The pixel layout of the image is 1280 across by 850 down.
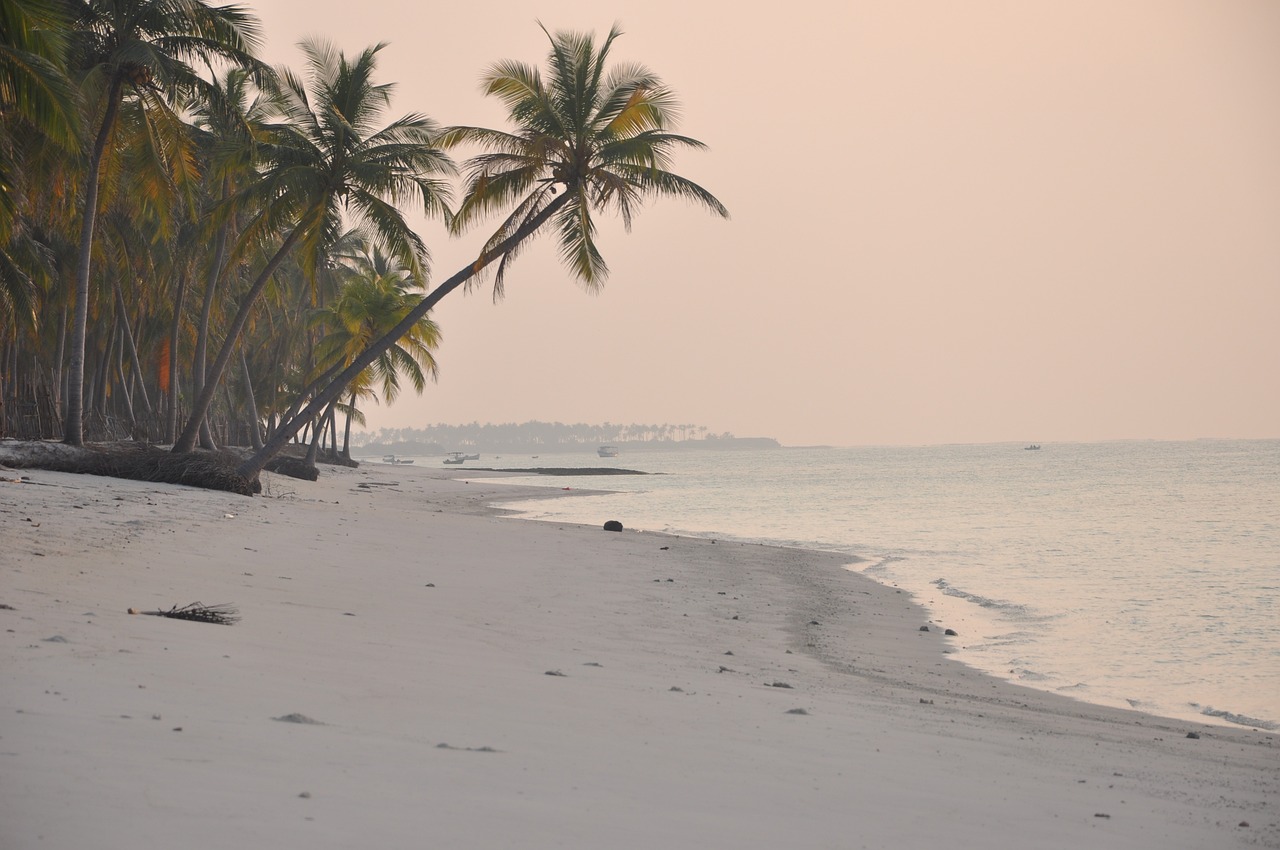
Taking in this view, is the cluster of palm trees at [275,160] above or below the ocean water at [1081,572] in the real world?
above

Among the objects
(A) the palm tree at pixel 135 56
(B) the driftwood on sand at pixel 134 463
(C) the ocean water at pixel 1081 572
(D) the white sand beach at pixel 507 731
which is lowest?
(C) the ocean water at pixel 1081 572

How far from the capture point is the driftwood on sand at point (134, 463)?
54.8ft

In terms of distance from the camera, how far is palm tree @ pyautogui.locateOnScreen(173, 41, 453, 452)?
19797mm

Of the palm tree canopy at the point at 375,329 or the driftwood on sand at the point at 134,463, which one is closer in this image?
the driftwood on sand at the point at 134,463

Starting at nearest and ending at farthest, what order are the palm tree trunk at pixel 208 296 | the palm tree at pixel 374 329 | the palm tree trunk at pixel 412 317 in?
1. the palm tree trunk at pixel 412 317
2. the palm tree trunk at pixel 208 296
3. the palm tree at pixel 374 329

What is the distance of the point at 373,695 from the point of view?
531cm

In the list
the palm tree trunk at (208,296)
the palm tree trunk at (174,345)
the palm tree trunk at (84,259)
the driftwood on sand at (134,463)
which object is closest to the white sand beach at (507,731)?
the driftwood on sand at (134,463)

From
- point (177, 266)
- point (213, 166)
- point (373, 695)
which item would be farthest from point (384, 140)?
point (373, 695)

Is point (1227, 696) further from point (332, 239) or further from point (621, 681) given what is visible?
point (332, 239)

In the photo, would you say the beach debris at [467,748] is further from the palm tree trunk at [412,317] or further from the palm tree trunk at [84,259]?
the palm tree trunk at [84,259]

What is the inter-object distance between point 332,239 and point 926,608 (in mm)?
14311

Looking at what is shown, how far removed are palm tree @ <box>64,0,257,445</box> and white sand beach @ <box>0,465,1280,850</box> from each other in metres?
8.80

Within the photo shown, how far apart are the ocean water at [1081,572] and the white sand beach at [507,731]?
1.33m

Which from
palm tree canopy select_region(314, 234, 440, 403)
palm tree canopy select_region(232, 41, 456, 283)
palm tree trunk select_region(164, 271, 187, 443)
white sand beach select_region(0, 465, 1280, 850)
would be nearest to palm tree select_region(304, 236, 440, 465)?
palm tree canopy select_region(314, 234, 440, 403)
